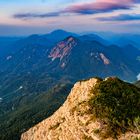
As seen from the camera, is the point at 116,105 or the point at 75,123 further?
the point at 116,105

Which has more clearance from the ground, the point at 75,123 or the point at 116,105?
the point at 116,105

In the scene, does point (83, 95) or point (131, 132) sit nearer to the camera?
point (131, 132)

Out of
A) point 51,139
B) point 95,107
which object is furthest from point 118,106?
point 51,139

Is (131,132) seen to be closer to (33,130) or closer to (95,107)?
(95,107)

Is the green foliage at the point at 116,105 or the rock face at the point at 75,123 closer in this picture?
the green foliage at the point at 116,105
